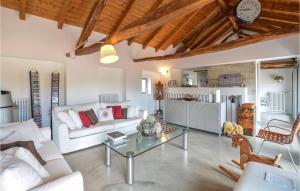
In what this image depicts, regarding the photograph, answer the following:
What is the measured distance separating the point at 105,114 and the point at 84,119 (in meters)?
0.65

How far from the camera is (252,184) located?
5.06ft

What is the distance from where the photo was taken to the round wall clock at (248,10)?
353 cm

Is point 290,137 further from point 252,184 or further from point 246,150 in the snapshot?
point 252,184

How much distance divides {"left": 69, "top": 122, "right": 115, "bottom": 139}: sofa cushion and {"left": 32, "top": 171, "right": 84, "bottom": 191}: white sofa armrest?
1.98m

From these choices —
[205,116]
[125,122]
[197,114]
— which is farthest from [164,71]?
[125,122]

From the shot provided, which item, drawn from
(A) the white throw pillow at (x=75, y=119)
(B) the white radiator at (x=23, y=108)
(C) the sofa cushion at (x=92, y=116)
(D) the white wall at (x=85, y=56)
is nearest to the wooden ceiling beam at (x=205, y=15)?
(D) the white wall at (x=85, y=56)

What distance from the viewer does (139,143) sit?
2.78 meters

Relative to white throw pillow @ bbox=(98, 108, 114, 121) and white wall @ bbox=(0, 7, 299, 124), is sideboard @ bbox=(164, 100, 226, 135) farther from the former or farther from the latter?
white throw pillow @ bbox=(98, 108, 114, 121)

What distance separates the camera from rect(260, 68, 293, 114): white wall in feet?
24.0

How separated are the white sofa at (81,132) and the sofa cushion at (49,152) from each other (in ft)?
1.91

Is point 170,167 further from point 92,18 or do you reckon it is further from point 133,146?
point 92,18

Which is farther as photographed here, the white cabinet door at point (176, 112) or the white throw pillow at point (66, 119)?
the white cabinet door at point (176, 112)

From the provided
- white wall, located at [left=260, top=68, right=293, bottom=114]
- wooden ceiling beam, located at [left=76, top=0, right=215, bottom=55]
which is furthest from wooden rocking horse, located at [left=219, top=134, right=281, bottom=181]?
white wall, located at [left=260, top=68, right=293, bottom=114]

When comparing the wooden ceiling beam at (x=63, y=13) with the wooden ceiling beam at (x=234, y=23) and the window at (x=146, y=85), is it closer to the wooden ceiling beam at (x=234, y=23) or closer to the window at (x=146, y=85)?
the window at (x=146, y=85)
